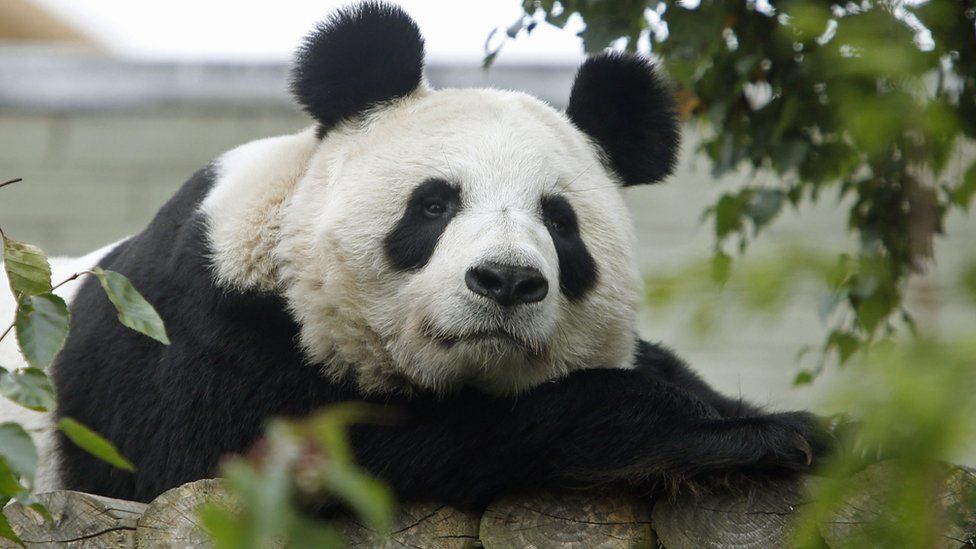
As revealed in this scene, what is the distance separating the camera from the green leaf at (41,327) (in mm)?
1964

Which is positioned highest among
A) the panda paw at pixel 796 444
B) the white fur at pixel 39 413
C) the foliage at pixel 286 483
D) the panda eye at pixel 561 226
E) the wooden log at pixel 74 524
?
the foliage at pixel 286 483

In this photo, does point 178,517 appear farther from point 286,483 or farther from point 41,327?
point 286,483

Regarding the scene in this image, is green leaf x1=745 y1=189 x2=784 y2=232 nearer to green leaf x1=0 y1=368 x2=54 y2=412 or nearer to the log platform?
the log platform

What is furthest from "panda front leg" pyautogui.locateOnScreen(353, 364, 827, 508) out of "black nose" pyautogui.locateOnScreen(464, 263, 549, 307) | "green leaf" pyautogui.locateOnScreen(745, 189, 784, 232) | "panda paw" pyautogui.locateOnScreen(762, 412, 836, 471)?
"green leaf" pyautogui.locateOnScreen(745, 189, 784, 232)

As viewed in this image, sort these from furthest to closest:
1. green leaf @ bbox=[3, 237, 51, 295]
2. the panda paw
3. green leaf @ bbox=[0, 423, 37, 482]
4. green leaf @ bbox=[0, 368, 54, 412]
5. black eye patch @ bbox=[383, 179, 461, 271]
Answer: black eye patch @ bbox=[383, 179, 461, 271]
the panda paw
green leaf @ bbox=[3, 237, 51, 295]
green leaf @ bbox=[0, 368, 54, 412]
green leaf @ bbox=[0, 423, 37, 482]

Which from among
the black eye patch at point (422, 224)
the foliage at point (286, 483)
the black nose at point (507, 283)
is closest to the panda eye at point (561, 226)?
the black eye patch at point (422, 224)

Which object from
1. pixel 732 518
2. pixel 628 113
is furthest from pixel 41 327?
pixel 628 113

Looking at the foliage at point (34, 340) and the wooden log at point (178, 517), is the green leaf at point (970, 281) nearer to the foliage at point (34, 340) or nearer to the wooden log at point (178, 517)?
the foliage at point (34, 340)

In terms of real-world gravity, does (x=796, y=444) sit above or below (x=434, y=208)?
below

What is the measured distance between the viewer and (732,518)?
2.26 meters

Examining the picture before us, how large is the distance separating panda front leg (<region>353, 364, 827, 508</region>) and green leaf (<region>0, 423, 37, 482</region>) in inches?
37.9

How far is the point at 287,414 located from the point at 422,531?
1.91 feet

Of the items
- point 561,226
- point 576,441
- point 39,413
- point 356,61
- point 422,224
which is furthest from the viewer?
point 39,413

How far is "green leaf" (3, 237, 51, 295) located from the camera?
212 cm
